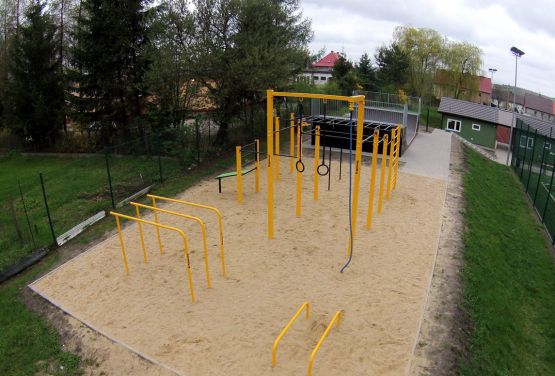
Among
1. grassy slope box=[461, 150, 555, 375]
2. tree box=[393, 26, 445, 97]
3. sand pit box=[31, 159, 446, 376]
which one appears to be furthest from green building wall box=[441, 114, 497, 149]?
sand pit box=[31, 159, 446, 376]

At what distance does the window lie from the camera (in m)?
27.4

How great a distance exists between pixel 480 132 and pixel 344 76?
33.1ft

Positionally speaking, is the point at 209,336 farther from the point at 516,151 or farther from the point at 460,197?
the point at 516,151


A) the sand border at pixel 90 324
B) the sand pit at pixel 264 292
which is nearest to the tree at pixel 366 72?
the sand pit at pixel 264 292

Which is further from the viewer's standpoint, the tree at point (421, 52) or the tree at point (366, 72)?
the tree at point (421, 52)

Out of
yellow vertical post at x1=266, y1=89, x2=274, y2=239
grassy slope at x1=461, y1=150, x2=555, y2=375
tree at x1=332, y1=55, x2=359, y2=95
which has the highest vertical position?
tree at x1=332, y1=55, x2=359, y2=95

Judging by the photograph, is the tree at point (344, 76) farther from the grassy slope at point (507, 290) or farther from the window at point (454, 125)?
the grassy slope at point (507, 290)

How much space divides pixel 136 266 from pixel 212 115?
8.04 metres

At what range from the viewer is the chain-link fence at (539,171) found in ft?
34.0

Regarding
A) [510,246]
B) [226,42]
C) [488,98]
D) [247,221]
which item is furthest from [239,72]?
[488,98]

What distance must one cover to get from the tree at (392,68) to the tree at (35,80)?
2407cm

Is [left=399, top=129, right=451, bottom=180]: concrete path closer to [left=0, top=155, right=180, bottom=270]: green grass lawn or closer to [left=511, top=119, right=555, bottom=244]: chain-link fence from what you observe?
[left=511, top=119, right=555, bottom=244]: chain-link fence

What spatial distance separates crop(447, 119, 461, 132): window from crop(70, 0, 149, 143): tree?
21157mm

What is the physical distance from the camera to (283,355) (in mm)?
4988
